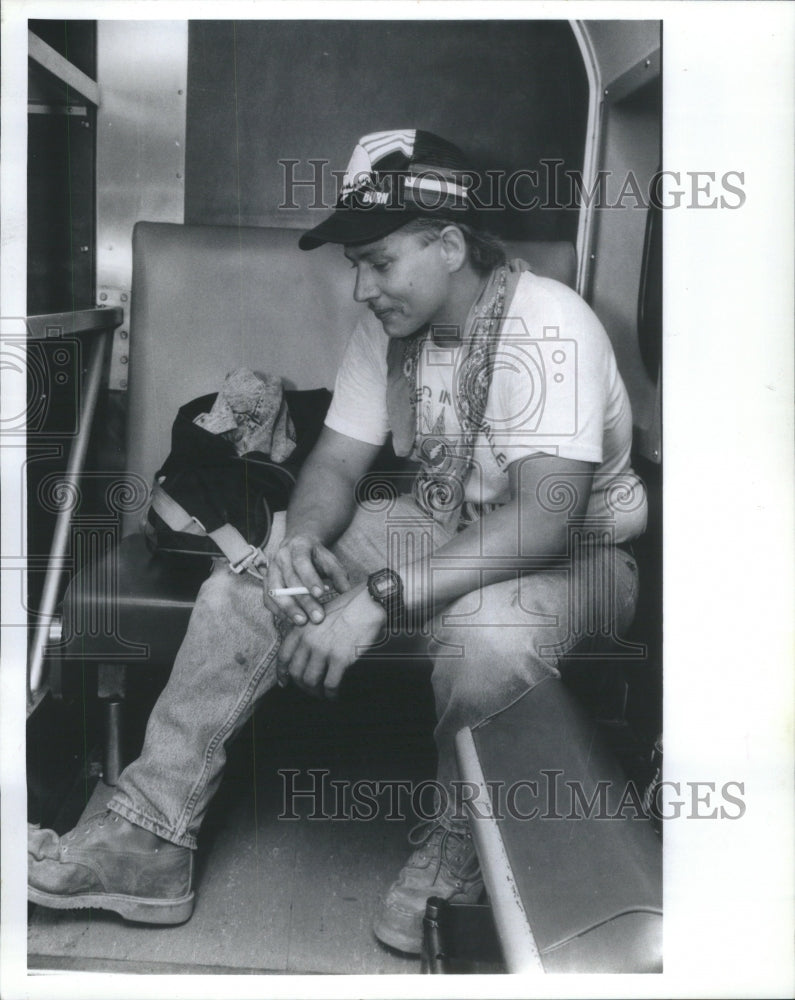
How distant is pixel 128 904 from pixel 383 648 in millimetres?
470

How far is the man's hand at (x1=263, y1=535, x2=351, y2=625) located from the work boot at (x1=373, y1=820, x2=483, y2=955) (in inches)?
12.6

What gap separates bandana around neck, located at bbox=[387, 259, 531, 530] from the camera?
1246 millimetres

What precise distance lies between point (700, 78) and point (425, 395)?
524mm

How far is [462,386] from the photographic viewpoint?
1.26 meters

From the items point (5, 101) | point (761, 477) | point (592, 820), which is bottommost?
point (592, 820)

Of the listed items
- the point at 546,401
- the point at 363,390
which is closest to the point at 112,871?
the point at 363,390

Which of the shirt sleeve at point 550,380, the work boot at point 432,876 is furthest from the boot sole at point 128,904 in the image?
the shirt sleeve at point 550,380

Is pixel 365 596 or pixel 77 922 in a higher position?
pixel 365 596

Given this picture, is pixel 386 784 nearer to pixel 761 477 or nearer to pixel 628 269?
pixel 761 477

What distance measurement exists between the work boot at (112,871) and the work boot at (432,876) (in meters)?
0.27

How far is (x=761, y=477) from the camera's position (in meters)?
1.20

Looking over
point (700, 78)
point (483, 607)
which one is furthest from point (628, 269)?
point (483, 607)

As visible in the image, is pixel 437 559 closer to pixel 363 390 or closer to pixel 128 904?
pixel 363 390

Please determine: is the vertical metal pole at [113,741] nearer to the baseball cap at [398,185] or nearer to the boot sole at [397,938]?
the boot sole at [397,938]
